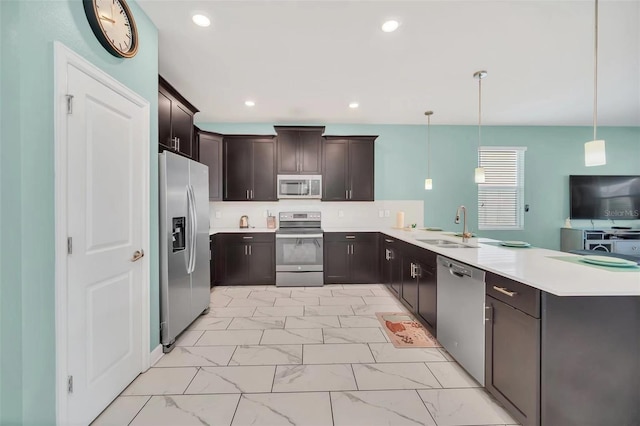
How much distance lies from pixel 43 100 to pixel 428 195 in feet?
16.5

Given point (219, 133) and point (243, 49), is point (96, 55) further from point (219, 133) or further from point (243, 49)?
point (219, 133)

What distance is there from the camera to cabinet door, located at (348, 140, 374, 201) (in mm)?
4596

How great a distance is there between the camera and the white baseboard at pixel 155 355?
215 centimetres

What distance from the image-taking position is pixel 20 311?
3.87 feet

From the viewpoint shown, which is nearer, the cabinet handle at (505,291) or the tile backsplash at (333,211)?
the cabinet handle at (505,291)

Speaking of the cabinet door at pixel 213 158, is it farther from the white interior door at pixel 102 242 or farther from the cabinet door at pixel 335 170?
the white interior door at pixel 102 242

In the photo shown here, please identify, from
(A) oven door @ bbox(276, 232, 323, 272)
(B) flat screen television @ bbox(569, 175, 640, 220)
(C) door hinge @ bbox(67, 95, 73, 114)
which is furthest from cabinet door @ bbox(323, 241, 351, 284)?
(B) flat screen television @ bbox(569, 175, 640, 220)

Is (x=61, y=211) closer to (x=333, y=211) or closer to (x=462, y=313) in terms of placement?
(x=462, y=313)

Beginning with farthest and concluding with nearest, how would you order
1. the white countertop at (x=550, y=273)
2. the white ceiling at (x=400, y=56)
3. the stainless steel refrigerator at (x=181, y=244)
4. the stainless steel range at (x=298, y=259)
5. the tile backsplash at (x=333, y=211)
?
the tile backsplash at (x=333, y=211) → the stainless steel range at (x=298, y=259) → the stainless steel refrigerator at (x=181, y=244) → the white ceiling at (x=400, y=56) → the white countertop at (x=550, y=273)

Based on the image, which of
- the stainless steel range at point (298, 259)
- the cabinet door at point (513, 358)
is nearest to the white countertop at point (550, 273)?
the cabinet door at point (513, 358)

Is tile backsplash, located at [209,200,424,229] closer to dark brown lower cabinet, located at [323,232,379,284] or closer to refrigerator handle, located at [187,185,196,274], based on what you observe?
dark brown lower cabinet, located at [323,232,379,284]

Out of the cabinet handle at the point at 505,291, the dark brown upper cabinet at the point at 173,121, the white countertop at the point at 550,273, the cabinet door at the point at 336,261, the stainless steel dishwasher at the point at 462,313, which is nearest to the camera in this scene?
the white countertop at the point at 550,273

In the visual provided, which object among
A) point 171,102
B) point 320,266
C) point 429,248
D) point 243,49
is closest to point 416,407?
point 429,248

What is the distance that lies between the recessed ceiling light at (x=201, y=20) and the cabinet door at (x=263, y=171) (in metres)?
2.34
